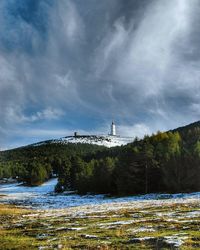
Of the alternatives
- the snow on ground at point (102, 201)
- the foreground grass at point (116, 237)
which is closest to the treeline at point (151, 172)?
the snow on ground at point (102, 201)

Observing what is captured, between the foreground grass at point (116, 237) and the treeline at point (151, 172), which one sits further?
the treeline at point (151, 172)

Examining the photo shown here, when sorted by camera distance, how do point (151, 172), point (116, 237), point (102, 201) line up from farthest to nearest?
1. point (151, 172)
2. point (102, 201)
3. point (116, 237)

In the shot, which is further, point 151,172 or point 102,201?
point 151,172

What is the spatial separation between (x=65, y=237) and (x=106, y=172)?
7856 centimetres

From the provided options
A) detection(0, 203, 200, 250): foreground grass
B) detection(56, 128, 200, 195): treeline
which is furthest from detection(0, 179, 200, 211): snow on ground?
detection(56, 128, 200, 195): treeline

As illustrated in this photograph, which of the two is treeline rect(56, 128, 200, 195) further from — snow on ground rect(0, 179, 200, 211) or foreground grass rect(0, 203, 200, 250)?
foreground grass rect(0, 203, 200, 250)

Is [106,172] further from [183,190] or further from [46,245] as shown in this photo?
[46,245]

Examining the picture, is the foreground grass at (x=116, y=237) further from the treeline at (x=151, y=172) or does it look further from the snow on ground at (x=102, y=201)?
the treeline at (x=151, y=172)

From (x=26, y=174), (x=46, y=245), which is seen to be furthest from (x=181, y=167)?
(x=26, y=174)

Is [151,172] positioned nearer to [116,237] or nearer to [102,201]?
[102,201]

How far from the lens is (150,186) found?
A: 89.6m

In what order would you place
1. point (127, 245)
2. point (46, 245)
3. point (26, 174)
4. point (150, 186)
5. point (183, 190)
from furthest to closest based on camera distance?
1. point (26, 174)
2. point (150, 186)
3. point (183, 190)
4. point (46, 245)
5. point (127, 245)

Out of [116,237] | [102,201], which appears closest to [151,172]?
[102,201]

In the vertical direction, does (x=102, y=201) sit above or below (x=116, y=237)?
above
